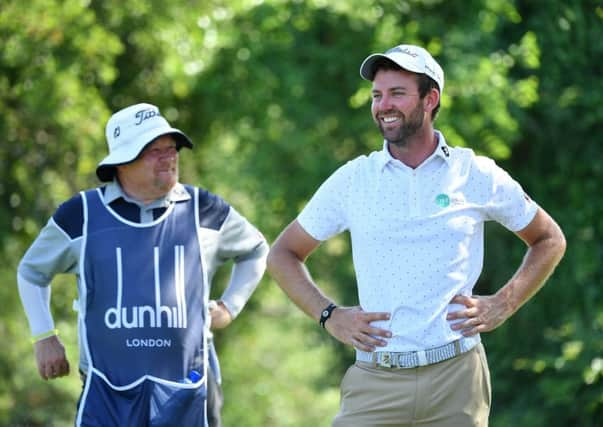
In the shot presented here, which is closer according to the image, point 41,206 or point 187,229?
point 187,229

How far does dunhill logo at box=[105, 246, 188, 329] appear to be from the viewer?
4703 millimetres

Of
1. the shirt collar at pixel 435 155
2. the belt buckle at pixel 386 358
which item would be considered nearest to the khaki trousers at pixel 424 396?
the belt buckle at pixel 386 358

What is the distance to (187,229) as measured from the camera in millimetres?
4891

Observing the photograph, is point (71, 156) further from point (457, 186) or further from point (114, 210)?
point (457, 186)

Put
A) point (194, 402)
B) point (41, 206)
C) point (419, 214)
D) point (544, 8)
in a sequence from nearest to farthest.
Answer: point (419, 214) → point (194, 402) → point (544, 8) → point (41, 206)

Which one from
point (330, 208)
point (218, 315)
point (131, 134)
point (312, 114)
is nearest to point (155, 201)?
point (131, 134)

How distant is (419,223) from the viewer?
4.15m

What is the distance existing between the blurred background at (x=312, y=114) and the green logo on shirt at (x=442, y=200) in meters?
5.55

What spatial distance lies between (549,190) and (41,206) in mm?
4650

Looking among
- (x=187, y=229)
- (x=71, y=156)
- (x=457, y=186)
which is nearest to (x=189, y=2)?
(x=71, y=156)

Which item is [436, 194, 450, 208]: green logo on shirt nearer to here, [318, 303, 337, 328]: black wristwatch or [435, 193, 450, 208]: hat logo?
[435, 193, 450, 208]: hat logo

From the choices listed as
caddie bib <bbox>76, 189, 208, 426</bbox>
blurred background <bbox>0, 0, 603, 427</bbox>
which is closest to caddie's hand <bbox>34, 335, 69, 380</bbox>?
caddie bib <bbox>76, 189, 208, 426</bbox>

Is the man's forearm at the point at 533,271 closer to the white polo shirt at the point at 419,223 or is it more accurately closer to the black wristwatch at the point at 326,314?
the white polo shirt at the point at 419,223

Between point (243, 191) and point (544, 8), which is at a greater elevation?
point (544, 8)
